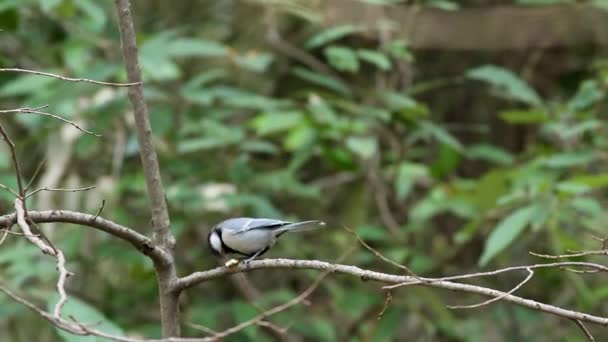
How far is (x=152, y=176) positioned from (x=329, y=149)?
1522mm

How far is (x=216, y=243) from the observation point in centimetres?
236

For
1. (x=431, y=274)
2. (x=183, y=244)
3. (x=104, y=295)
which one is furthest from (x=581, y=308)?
(x=104, y=295)

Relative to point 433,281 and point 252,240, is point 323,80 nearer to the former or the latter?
point 252,240

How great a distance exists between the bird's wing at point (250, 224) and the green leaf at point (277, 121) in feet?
2.83

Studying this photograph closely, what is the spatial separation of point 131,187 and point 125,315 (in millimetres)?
612

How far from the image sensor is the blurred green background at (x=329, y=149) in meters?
3.29

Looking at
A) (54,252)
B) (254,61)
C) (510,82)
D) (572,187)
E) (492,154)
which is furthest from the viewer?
(492,154)

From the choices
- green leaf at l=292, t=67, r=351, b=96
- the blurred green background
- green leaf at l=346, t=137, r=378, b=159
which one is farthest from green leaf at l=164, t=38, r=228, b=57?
green leaf at l=346, t=137, r=378, b=159

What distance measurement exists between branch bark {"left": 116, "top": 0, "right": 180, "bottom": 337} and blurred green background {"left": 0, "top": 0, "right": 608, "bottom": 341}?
114 centimetres

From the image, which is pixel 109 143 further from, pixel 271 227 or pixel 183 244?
pixel 271 227

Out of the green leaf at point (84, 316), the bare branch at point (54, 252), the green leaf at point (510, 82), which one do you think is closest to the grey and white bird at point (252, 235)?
the green leaf at point (84, 316)

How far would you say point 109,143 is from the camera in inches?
158

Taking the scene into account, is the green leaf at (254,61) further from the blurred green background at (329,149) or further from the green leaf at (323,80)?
the green leaf at (323,80)

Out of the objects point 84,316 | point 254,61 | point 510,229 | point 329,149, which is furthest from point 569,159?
point 84,316
